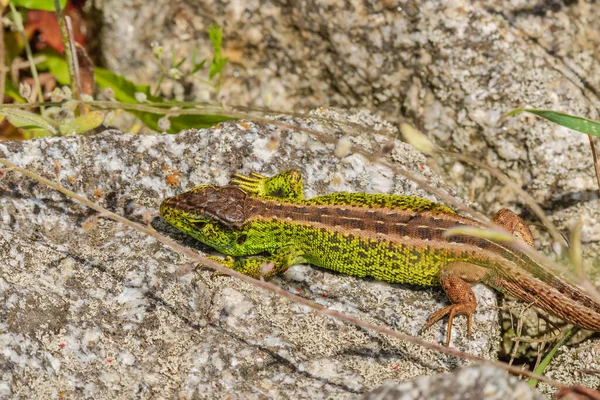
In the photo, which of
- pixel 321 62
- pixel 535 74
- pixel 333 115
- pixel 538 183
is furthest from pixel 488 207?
pixel 321 62

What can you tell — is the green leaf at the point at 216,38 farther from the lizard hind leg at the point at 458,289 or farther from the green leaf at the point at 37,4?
the lizard hind leg at the point at 458,289

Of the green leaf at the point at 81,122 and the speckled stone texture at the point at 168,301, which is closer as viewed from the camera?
the speckled stone texture at the point at 168,301

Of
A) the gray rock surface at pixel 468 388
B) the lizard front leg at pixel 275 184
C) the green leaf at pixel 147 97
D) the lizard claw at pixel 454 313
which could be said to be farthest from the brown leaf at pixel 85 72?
the gray rock surface at pixel 468 388

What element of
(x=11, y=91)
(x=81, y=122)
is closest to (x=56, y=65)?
(x=11, y=91)

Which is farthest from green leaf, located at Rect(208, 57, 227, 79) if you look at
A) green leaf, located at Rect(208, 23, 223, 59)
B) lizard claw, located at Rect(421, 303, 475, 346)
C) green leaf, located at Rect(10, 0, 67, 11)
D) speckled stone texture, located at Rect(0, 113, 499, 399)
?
lizard claw, located at Rect(421, 303, 475, 346)

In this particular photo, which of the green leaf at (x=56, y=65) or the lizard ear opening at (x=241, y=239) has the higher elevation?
the green leaf at (x=56, y=65)

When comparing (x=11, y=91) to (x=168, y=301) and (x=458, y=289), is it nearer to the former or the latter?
(x=168, y=301)

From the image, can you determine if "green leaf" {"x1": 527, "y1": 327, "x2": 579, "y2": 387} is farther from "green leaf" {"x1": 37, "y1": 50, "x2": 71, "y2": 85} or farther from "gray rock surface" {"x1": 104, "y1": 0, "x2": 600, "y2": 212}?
"green leaf" {"x1": 37, "y1": 50, "x2": 71, "y2": 85}
